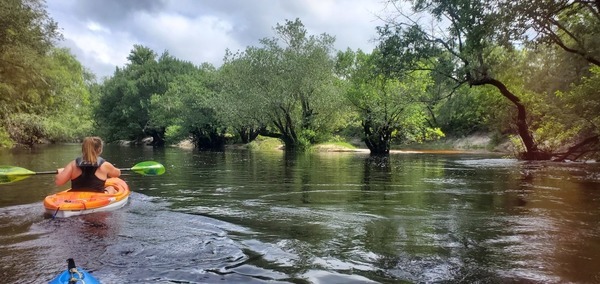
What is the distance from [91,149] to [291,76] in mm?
25778

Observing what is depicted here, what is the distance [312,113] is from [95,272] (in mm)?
31542

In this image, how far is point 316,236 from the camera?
6.11 meters

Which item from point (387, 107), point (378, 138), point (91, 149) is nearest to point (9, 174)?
point (91, 149)

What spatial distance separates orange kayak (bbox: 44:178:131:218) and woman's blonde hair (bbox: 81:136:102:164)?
1.93 feet

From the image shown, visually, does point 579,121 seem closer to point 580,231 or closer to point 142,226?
point 580,231

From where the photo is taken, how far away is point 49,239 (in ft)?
19.4

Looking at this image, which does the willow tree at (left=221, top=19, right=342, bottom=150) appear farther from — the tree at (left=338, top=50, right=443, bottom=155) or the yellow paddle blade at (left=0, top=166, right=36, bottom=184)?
the yellow paddle blade at (left=0, top=166, right=36, bottom=184)

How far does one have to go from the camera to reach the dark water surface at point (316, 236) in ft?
14.8

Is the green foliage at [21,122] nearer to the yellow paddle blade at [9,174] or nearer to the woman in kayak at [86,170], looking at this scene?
the yellow paddle blade at [9,174]

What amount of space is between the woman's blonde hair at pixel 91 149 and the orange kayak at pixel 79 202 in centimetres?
59

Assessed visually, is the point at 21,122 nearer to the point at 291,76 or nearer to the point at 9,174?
the point at 291,76

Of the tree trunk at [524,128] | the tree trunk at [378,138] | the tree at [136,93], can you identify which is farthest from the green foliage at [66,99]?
the tree trunk at [524,128]

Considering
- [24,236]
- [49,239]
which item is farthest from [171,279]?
[24,236]

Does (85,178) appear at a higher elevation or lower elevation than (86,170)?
lower
